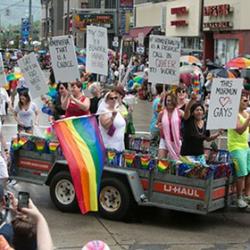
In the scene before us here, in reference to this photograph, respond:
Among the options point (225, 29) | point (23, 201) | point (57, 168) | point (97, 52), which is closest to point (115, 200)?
point (57, 168)

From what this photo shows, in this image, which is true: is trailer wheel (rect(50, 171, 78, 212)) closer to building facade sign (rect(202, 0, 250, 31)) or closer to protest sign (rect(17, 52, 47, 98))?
protest sign (rect(17, 52, 47, 98))

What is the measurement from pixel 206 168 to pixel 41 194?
293cm

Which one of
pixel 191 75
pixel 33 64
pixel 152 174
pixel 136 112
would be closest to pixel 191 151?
pixel 152 174

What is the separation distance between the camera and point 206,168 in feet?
23.8

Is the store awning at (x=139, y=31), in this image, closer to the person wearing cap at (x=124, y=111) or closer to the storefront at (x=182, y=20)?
the storefront at (x=182, y=20)

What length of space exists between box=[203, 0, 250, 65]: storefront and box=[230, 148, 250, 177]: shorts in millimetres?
24714

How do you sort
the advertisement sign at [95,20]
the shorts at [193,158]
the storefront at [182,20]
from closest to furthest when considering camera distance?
the shorts at [193,158]
the storefront at [182,20]
the advertisement sign at [95,20]

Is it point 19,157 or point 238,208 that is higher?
point 19,157

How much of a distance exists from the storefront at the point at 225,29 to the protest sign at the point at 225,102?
24845 mm

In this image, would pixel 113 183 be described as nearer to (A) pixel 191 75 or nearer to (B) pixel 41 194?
(B) pixel 41 194

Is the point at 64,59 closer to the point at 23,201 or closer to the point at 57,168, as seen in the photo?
the point at 57,168

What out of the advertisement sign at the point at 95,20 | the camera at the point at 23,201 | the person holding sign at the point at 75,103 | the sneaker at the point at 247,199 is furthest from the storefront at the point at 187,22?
the camera at the point at 23,201

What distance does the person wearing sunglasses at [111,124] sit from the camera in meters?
8.02

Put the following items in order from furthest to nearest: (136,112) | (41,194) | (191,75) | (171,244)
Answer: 1. (136,112)
2. (191,75)
3. (41,194)
4. (171,244)
